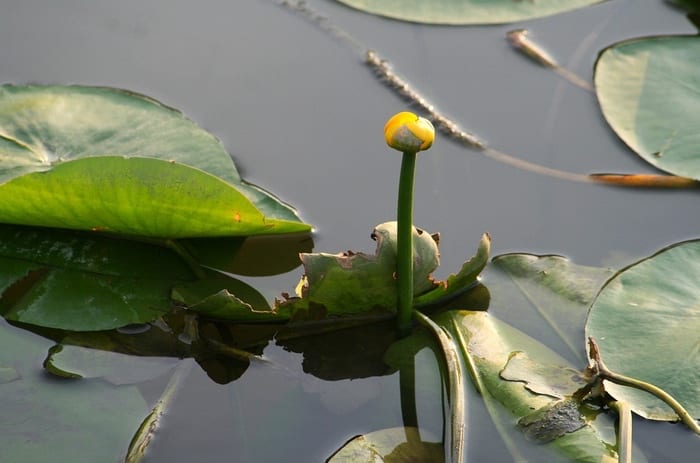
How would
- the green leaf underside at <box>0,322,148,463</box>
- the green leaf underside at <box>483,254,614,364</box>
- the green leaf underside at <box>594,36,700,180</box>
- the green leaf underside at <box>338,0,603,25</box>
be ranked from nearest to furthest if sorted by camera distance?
the green leaf underside at <box>0,322,148,463</box>, the green leaf underside at <box>483,254,614,364</box>, the green leaf underside at <box>594,36,700,180</box>, the green leaf underside at <box>338,0,603,25</box>

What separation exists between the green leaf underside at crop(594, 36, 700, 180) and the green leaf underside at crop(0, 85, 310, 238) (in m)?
0.71

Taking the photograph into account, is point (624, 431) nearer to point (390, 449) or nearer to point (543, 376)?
point (543, 376)

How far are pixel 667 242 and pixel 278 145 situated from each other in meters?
0.73

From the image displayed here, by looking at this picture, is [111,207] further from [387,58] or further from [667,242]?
[667,242]

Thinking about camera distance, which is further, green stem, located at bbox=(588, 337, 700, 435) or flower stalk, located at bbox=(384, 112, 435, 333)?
green stem, located at bbox=(588, 337, 700, 435)

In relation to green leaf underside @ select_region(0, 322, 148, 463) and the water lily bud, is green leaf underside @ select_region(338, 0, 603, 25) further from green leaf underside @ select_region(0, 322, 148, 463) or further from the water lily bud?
green leaf underside @ select_region(0, 322, 148, 463)

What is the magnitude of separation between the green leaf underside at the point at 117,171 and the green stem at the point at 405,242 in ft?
0.72

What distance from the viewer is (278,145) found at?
1715 mm

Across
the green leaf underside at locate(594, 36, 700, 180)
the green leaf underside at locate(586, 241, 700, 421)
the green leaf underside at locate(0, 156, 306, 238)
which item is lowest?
the green leaf underside at locate(586, 241, 700, 421)

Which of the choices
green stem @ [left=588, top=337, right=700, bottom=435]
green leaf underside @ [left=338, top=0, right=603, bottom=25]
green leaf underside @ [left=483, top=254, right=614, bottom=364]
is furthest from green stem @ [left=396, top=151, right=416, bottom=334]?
green leaf underside @ [left=338, top=0, right=603, bottom=25]

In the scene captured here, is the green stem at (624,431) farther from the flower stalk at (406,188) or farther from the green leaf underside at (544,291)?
the flower stalk at (406,188)

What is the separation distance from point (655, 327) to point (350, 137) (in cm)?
67

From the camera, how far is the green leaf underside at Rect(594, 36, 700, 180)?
170cm

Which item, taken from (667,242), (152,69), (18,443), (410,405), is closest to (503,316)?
(410,405)
